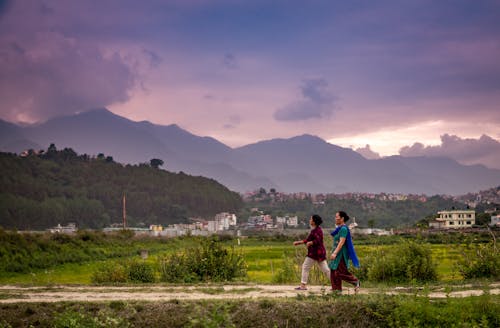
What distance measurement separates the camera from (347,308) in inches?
618

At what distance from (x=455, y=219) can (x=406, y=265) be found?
6569cm

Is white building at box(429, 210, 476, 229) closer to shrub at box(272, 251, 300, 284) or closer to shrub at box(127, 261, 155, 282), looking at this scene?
shrub at box(272, 251, 300, 284)

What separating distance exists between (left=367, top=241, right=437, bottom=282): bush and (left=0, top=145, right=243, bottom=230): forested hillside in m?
118

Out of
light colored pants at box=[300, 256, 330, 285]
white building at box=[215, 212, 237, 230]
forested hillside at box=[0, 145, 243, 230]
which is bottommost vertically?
white building at box=[215, 212, 237, 230]

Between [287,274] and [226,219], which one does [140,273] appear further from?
[226,219]

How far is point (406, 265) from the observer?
22.6 meters

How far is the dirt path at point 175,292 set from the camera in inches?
690

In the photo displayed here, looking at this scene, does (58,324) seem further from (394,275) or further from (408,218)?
(408,218)

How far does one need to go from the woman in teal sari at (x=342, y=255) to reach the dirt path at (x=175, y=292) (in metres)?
0.58

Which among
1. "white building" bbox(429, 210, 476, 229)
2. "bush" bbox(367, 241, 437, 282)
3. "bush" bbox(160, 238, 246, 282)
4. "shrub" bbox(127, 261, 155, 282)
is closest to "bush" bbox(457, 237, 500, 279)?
"bush" bbox(367, 241, 437, 282)

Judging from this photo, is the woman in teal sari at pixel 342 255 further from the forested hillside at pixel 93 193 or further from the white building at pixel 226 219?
the white building at pixel 226 219

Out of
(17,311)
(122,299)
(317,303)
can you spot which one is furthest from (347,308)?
(17,311)

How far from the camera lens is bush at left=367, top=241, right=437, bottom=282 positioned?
22516 millimetres

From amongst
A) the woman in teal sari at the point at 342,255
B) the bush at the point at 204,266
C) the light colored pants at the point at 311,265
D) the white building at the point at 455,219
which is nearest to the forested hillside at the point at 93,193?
the white building at the point at 455,219
